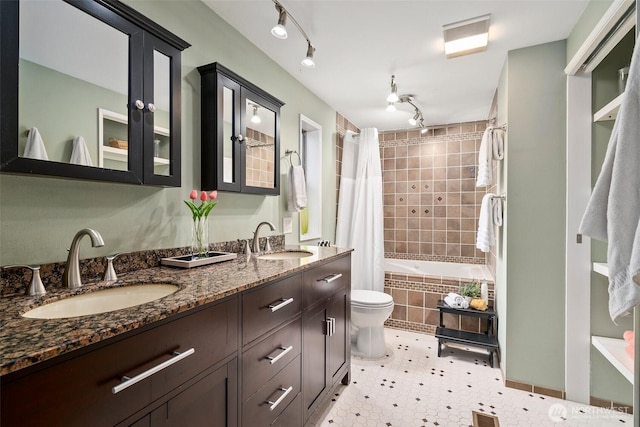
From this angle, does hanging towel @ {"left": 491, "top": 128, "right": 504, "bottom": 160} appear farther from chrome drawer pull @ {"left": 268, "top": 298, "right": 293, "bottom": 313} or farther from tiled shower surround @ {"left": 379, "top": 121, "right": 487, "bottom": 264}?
chrome drawer pull @ {"left": 268, "top": 298, "right": 293, "bottom": 313}

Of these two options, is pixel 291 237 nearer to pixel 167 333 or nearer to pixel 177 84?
pixel 177 84

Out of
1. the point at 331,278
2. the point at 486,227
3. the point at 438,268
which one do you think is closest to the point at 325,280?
the point at 331,278

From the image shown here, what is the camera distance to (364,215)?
337 centimetres

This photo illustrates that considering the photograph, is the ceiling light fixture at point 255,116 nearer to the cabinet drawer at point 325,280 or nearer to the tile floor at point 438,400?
the cabinet drawer at point 325,280

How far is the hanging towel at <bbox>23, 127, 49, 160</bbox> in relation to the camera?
94 centimetres

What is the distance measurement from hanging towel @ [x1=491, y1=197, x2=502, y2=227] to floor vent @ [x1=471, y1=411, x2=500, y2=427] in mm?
1282

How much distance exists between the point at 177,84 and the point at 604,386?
3.03m

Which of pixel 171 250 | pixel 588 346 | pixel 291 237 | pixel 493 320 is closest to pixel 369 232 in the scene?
pixel 291 237

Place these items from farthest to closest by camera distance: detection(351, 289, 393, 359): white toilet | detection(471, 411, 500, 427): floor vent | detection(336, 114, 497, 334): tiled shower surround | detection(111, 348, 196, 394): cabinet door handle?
detection(336, 114, 497, 334): tiled shower surround < detection(351, 289, 393, 359): white toilet < detection(471, 411, 500, 427): floor vent < detection(111, 348, 196, 394): cabinet door handle

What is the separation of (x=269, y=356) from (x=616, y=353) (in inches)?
72.7

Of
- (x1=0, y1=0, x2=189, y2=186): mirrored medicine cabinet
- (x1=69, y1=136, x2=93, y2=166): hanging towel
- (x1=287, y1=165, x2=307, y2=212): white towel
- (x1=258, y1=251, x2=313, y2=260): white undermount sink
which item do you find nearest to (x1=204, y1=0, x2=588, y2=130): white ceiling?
(x1=0, y1=0, x2=189, y2=186): mirrored medicine cabinet

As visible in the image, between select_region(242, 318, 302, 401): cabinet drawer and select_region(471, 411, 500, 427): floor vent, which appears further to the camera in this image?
select_region(471, 411, 500, 427): floor vent

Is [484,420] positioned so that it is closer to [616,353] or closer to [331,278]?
[616,353]

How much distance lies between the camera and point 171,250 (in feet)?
4.89
